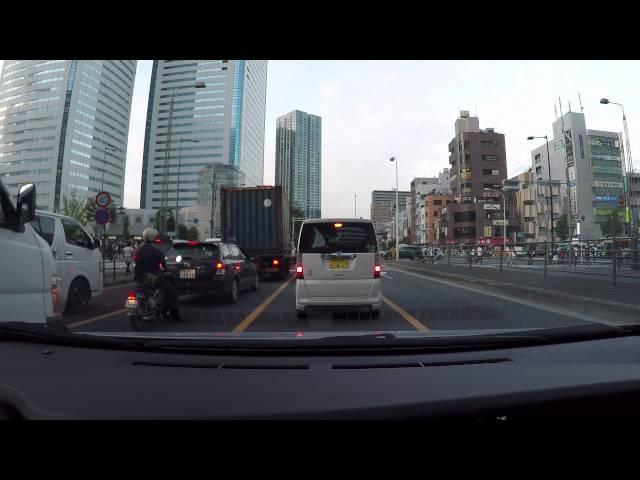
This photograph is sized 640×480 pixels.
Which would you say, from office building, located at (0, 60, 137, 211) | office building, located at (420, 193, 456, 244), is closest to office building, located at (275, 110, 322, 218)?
office building, located at (0, 60, 137, 211)

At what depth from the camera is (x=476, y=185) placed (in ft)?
241

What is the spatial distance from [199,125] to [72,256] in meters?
61.6

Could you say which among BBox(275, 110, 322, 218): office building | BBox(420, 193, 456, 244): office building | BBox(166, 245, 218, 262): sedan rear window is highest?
BBox(275, 110, 322, 218): office building

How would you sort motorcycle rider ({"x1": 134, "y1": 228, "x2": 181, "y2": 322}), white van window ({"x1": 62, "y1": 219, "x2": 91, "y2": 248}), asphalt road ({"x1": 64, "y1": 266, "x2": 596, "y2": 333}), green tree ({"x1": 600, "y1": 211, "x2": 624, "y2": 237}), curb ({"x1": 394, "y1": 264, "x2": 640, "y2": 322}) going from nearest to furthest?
asphalt road ({"x1": 64, "y1": 266, "x2": 596, "y2": 333}) → curb ({"x1": 394, "y1": 264, "x2": 640, "y2": 322}) → motorcycle rider ({"x1": 134, "y1": 228, "x2": 181, "y2": 322}) → white van window ({"x1": 62, "y1": 219, "x2": 91, "y2": 248}) → green tree ({"x1": 600, "y1": 211, "x2": 624, "y2": 237})

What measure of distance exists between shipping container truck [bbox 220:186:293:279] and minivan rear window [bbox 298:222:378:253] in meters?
8.37

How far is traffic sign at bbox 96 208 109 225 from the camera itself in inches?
→ 525

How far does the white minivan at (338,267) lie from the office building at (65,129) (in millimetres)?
20571

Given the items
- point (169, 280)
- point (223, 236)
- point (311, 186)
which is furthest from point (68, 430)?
point (311, 186)

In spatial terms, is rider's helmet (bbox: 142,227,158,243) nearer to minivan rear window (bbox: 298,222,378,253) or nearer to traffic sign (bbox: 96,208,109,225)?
minivan rear window (bbox: 298,222,378,253)

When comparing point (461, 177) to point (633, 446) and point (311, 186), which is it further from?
point (633, 446)

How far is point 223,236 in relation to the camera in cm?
1516

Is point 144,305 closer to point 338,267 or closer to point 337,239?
point 338,267

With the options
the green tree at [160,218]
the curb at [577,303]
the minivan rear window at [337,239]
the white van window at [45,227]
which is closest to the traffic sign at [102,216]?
the white van window at [45,227]

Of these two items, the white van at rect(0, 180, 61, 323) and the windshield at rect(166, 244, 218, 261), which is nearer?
the white van at rect(0, 180, 61, 323)
